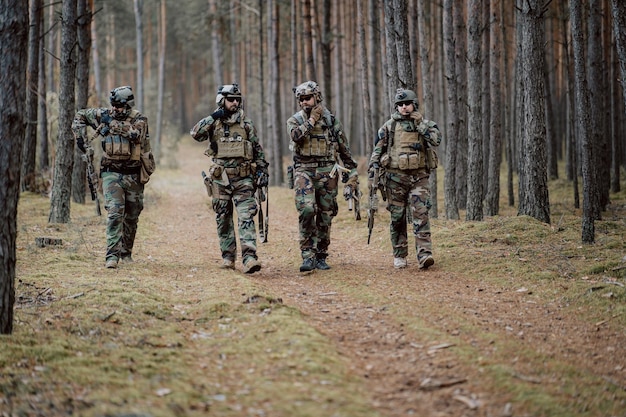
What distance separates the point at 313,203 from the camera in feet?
30.4

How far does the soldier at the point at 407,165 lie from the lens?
9.20 m

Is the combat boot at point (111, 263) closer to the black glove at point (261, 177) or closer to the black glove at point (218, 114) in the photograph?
the black glove at point (261, 177)

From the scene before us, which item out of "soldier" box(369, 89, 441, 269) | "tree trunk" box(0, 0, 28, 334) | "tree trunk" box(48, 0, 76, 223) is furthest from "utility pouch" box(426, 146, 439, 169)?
"tree trunk" box(48, 0, 76, 223)

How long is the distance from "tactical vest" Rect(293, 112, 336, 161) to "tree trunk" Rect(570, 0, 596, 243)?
3.82 metres

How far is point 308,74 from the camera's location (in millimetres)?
20125

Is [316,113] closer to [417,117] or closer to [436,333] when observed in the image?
[417,117]

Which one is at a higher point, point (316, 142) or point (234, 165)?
point (316, 142)

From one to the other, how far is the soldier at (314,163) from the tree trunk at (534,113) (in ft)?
13.3

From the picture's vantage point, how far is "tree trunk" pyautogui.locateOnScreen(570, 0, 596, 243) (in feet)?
32.0

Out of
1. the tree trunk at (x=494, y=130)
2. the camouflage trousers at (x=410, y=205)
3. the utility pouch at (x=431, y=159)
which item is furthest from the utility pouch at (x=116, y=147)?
the tree trunk at (x=494, y=130)

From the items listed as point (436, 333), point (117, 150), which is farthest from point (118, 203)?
point (436, 333)

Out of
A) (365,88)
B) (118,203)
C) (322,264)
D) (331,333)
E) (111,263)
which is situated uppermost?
(365,88)

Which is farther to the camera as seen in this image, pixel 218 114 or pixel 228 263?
pixel 228 263

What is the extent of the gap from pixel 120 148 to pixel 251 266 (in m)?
2.39
